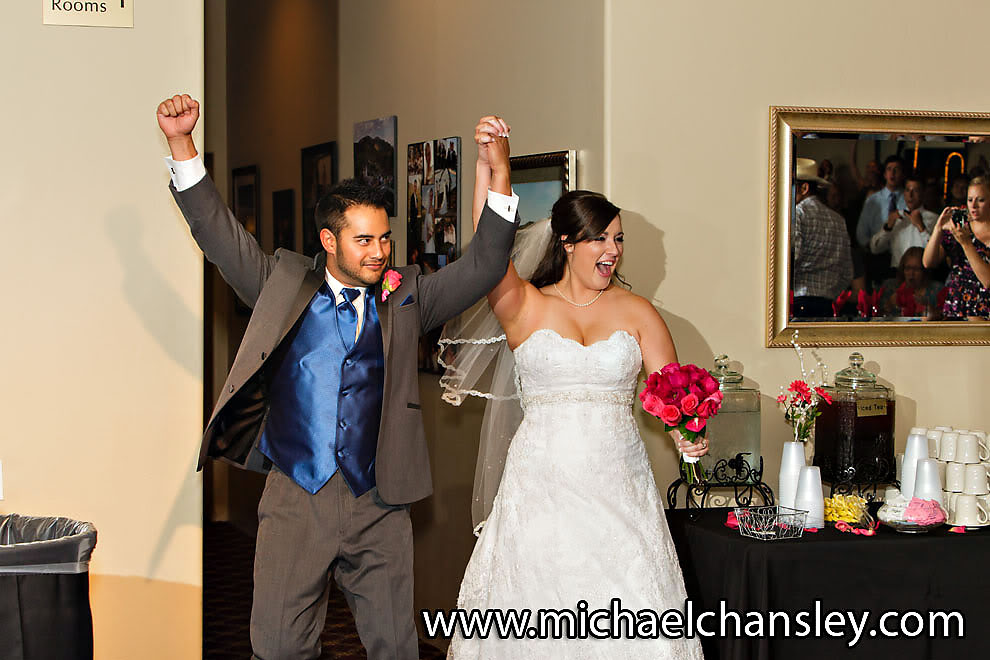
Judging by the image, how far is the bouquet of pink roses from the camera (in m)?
3.28

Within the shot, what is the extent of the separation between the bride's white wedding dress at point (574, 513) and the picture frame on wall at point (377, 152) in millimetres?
2036

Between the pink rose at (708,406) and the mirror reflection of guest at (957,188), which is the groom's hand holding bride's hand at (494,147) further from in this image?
the mirror reflection of guest at (957,188)

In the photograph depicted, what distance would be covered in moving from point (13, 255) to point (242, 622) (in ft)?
8.33

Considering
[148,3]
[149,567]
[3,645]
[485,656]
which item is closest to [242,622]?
[149,567]

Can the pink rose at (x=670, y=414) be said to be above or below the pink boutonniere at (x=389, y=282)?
below

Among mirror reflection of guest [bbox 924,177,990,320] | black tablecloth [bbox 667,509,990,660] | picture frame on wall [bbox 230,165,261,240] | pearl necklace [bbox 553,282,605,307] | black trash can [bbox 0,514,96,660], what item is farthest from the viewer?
picture frame on wall [bbox 230,165,261,240]

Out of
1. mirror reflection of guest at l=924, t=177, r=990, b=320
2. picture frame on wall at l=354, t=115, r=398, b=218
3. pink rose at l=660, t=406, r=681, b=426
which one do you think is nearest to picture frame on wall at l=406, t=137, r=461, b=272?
picture frame on wall at l=354, t=115, r=398, b=218

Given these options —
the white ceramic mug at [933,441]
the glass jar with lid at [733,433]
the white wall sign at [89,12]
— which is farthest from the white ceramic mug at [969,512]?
the white wall sign at [89,12]

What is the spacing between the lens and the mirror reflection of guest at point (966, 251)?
14.6ft

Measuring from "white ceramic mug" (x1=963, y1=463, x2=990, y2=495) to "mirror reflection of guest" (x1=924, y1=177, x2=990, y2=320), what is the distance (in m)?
0.84

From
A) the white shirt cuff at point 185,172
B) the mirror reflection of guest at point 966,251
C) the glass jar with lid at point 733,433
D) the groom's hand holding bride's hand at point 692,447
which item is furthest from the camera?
the mirror reflection of guest at point 966,251

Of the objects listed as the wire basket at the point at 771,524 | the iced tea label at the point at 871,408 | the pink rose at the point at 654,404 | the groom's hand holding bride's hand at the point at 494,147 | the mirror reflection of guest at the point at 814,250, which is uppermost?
the groom's hand holding bride's hand at the point at 494,147

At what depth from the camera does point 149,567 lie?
11.8 ft

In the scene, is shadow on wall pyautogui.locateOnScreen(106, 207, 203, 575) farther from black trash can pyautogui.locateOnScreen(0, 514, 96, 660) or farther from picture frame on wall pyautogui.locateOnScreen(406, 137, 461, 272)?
picture frame on wall pyautogui.locateOnScreen(406, 137, 461, 272)
